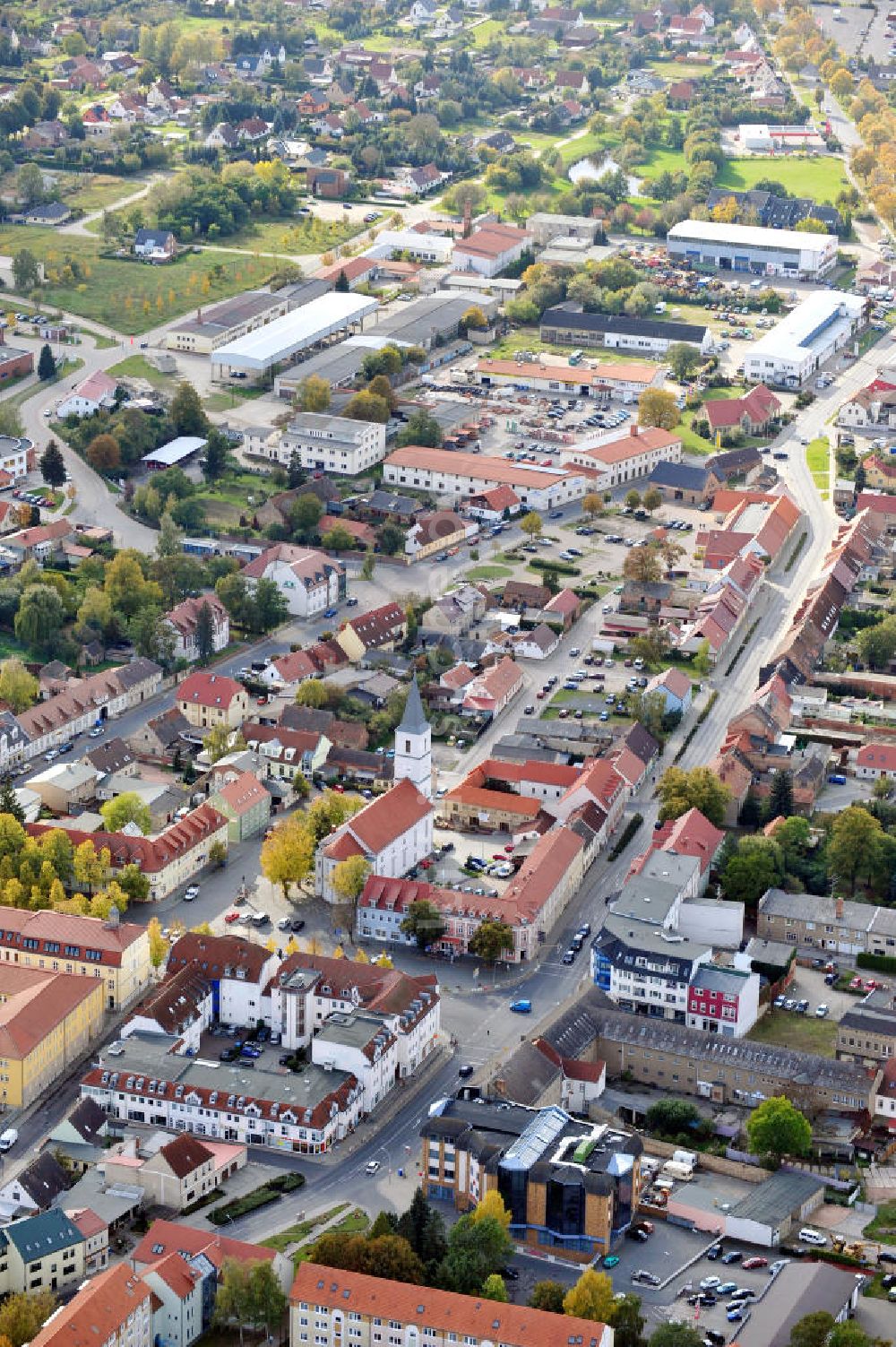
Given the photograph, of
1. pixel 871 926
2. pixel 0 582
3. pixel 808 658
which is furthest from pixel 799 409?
pixel 871 926

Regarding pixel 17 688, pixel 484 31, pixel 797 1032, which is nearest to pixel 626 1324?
pixel 797 1032

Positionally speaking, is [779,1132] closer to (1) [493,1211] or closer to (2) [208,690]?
(1) [493,1211]

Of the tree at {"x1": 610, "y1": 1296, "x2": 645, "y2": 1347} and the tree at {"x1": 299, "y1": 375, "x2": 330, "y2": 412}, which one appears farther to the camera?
the tree at {"x1": 299, "y1": 375, "x2": 330, "y2": 412}

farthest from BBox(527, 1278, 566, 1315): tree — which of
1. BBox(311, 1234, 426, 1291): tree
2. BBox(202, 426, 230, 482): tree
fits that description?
BBox(202, 426, 230, 482): tree

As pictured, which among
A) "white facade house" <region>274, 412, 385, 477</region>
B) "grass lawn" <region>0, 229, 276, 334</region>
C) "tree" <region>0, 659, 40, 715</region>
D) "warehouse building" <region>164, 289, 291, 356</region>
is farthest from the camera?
"grass lawn" <region>0, 229, 276, 334</region>

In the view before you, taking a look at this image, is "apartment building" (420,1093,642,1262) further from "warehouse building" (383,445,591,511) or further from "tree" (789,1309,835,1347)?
"warehouse building" (383,445,591,511)
